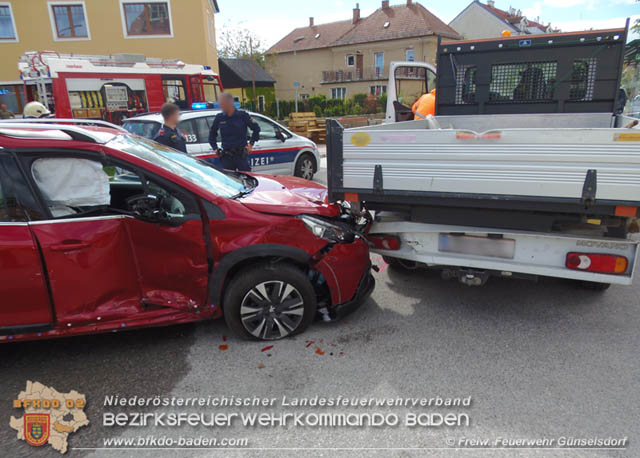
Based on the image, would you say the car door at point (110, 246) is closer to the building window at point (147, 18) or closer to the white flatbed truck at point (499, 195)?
the white flatbed truck at point (499, 195)

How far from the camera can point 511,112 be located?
5281 millimetres

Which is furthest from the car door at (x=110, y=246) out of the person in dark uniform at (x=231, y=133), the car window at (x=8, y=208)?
the person in dark uniform at (x=231, y=133)

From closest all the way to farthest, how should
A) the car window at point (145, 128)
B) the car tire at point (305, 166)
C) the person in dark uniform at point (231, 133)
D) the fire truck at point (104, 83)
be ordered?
the person in dark uniform at point (231, 133)
the car window at point (145, 128)
the car tire at point (305, 166)
the fire truck at point (104, 83)

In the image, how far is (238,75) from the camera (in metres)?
34.2

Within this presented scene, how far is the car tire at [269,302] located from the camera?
3301mm

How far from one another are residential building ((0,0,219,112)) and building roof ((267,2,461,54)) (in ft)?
82.8

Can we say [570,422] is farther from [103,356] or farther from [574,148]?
[103,356]

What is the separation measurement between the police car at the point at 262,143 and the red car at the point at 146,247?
3.68 m

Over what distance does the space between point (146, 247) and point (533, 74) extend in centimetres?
467

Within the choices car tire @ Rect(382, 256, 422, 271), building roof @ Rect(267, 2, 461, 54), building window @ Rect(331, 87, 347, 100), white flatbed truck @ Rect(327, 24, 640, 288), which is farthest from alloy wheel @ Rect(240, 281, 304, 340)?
building window @ Rect(331, 87, 347, 100)

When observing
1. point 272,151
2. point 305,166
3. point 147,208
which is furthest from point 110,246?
point 305,166

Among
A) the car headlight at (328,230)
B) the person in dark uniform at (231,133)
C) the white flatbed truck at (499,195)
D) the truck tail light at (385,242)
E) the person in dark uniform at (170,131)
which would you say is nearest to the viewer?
the white flatbed truck at (499,195)

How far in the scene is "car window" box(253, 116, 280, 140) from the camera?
8.77 meters

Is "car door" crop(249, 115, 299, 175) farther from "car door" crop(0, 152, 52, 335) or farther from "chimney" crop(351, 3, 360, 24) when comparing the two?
"chimney" crop(351, 3, 360, 24)
